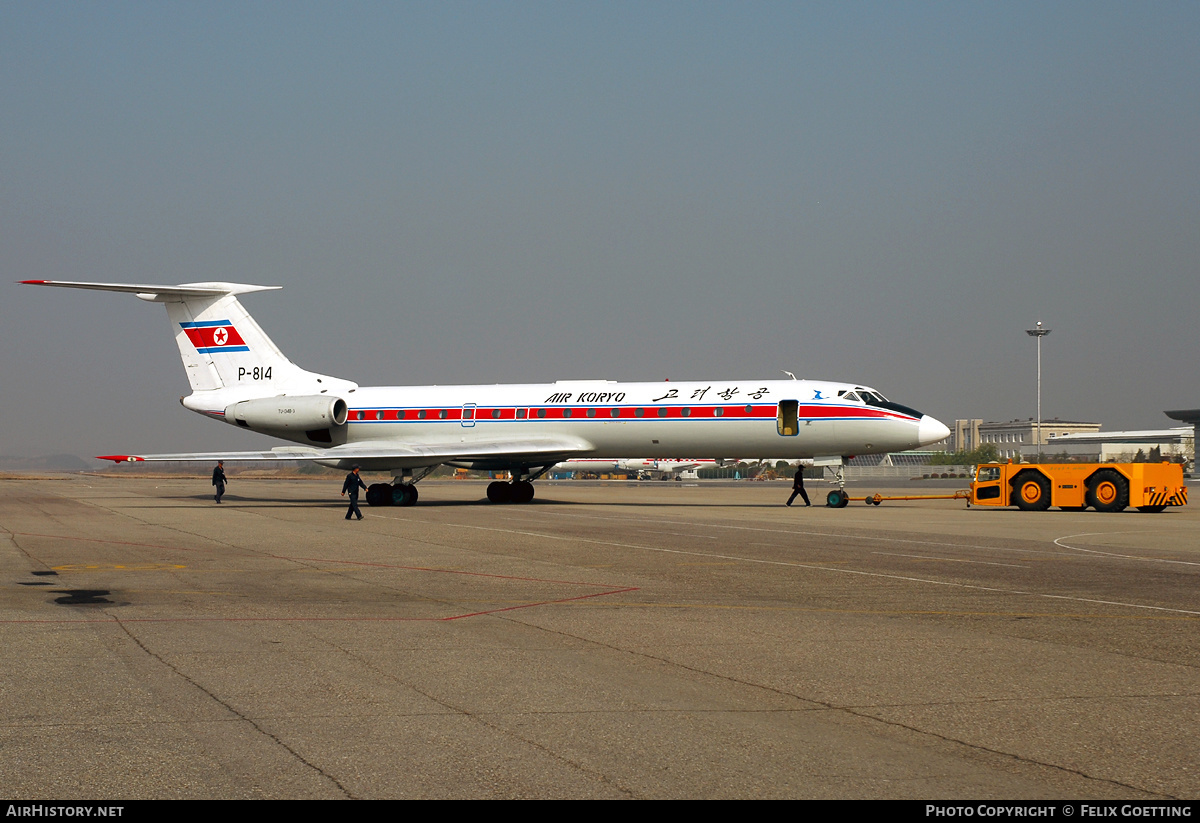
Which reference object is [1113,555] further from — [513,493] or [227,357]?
[227,357]

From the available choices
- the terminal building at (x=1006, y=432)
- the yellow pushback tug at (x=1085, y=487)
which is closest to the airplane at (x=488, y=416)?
the yellow pushback tug at (x=1085, y=487)

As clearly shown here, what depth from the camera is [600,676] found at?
7891 millimetres

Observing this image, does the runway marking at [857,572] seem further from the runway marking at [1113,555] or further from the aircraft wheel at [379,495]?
the aircraft wheel at [379,495]

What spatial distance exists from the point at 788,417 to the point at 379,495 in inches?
523

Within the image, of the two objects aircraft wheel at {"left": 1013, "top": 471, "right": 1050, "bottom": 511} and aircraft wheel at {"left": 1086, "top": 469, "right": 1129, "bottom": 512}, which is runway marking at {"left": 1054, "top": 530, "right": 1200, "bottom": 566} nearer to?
aircraft wheel at {"left": 1086, "top": 469, "right": 1129, "bottom": 512}

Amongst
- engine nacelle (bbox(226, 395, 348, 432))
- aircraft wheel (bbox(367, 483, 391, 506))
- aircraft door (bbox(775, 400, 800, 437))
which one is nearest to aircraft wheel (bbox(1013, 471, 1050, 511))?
aircraft door (bbox(775, 400, 800, 437))

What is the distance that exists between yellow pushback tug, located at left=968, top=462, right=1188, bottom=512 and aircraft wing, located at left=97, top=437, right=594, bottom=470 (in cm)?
1302

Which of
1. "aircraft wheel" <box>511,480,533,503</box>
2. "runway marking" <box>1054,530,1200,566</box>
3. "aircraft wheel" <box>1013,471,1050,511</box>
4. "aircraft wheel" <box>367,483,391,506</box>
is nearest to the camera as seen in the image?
"runway marking" <box>1054,530,1200,566</box>

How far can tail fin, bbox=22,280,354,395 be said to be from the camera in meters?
38.0

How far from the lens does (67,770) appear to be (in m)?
5.44

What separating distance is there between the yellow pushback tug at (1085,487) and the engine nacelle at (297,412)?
21.0m
